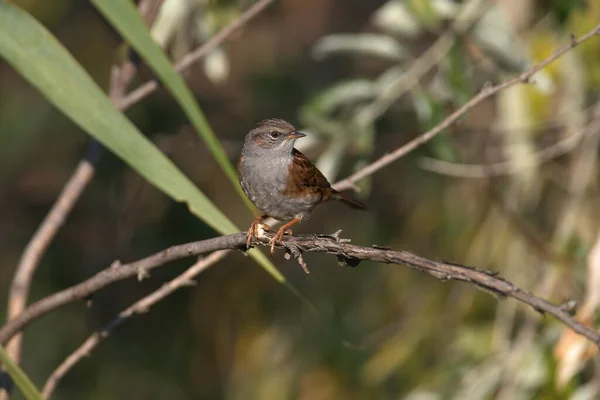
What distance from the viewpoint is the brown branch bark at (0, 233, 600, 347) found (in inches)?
68.8

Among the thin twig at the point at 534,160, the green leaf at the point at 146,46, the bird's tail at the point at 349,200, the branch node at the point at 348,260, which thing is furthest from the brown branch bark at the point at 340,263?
the thin twig at the point at 534,160

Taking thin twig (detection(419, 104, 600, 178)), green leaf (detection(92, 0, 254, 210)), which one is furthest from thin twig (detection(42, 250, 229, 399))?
thin twig (detection(419, 104, 600, 178))

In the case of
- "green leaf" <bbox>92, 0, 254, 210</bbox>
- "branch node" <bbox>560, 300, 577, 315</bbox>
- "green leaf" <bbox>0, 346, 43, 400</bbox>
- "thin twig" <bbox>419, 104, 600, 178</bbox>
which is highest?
"thin twig" <bbox>419, 104, 600, 178</bbox>

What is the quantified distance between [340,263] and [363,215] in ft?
11.9

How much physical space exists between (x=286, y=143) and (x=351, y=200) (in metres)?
0.37

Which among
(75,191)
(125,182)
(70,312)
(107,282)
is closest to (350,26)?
(125,182)

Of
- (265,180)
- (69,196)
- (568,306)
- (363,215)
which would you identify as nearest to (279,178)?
(265,180)

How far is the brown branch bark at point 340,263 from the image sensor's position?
1.75 metres

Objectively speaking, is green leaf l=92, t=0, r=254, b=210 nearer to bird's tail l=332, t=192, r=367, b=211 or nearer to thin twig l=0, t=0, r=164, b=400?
thin twig l=0, t=0, r=164, b=400

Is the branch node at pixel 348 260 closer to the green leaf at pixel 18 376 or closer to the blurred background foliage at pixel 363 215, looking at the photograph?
the green leaf at pixel 18 376

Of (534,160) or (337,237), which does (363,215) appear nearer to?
(534,160)

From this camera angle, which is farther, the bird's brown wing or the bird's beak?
the bird's beak

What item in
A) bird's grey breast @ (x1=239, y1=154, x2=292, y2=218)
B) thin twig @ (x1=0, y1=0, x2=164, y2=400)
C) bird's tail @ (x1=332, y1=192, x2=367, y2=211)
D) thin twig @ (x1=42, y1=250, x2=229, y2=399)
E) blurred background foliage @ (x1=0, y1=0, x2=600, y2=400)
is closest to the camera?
thin twig @ (x1=42, y1=250, x2=229, y2=399)

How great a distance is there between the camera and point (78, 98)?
2.38 m
